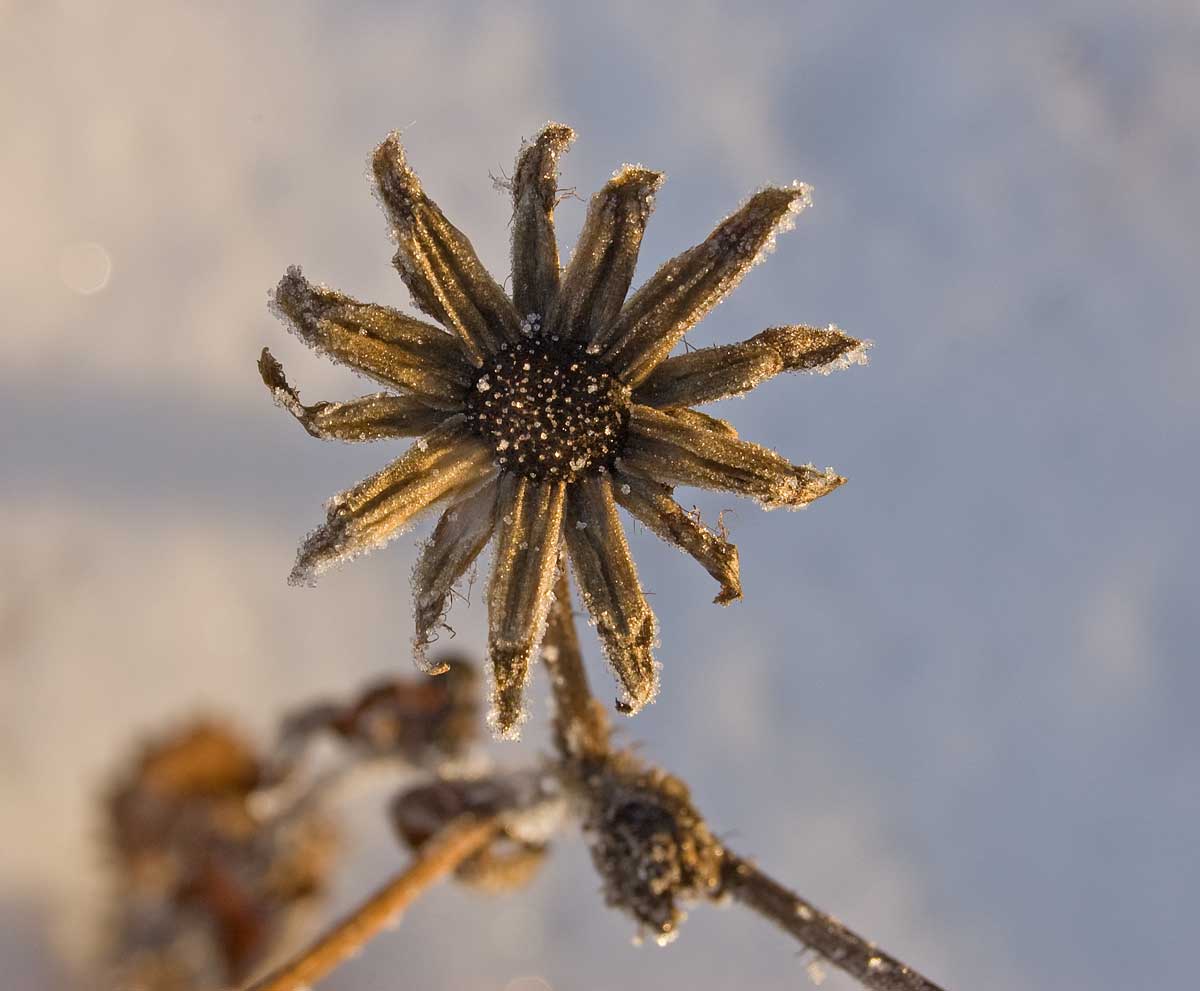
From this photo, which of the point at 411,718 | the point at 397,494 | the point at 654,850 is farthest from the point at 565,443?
the point at 411,718

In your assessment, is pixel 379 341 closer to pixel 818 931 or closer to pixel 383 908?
pixel 383 908

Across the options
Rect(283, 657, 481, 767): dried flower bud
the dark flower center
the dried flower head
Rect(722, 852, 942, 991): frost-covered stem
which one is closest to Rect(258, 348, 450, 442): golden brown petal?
the dried flower head

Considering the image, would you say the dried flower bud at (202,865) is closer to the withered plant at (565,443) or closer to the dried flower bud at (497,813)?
the dried flower bud at (497,813)

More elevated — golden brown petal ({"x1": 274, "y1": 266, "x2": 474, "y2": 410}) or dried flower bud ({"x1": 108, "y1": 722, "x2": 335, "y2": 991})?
dried flower bud ({"x1": 108, "y1": 722, "x2": 335, "y2": 991})

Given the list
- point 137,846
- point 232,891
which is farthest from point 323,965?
point 137,846

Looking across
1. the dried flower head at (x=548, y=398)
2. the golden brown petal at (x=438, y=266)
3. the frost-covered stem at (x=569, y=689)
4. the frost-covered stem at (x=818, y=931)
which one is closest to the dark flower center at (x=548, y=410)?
the dried flower head at (x=548, y=398)

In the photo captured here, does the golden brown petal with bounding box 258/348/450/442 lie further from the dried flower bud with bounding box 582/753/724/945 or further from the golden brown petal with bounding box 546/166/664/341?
the dried flower bud with bounding box 582/753/724/945
